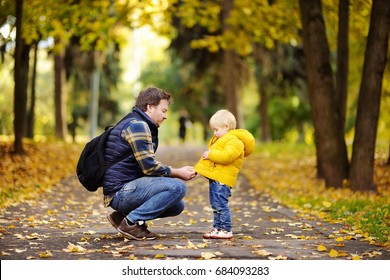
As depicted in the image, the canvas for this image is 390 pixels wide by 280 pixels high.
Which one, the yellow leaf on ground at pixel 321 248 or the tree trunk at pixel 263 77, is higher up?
the tree trunk at pixel 263 77

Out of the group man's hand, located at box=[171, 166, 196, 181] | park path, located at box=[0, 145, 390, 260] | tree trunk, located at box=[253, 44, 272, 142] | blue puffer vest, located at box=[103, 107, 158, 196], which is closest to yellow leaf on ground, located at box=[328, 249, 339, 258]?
park path, located at box=[0, 145, 390, 260]

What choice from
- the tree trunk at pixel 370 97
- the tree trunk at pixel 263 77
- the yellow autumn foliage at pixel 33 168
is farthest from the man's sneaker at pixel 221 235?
the tree trunk at pixel 263 77

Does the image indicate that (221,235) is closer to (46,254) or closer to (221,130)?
(221,130)

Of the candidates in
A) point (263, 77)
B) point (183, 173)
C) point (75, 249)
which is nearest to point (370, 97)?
point (183, 173)

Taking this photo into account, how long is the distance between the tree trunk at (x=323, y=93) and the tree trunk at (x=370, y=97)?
612mm

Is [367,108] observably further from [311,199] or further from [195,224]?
[195,224]

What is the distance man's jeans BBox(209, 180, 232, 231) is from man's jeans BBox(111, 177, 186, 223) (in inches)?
16.1

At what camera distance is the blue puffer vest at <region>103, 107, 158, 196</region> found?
7.04 meters

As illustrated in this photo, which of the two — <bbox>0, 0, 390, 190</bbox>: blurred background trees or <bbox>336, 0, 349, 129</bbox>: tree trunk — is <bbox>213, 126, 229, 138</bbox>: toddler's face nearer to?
<bbox>0, 0, 390, 190</bbox>: blurred background trees

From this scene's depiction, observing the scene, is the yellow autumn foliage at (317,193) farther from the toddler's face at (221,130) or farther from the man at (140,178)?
the man at (140,178)

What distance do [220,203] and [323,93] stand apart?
21.7ft

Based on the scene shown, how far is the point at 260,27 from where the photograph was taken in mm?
18781

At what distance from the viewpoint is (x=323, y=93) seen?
1333 centimetres

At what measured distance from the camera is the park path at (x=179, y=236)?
6.35 m
